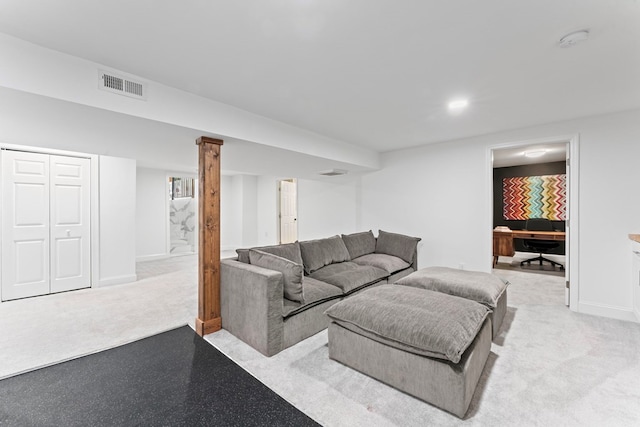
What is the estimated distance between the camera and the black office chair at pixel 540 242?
559 centimetres

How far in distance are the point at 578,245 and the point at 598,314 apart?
797mm

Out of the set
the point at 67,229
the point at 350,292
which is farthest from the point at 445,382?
the point at 67,229

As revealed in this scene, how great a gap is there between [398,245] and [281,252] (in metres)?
2.20

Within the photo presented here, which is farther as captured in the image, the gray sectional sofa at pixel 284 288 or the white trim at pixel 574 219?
the white trim at pixel 574 219

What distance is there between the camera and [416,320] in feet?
6.23

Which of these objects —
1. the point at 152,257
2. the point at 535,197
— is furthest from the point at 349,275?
the point at 535,197

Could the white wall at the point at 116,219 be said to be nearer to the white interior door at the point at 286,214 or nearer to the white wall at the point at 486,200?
the white interior door at the point at 286,214

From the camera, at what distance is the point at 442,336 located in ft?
5.66

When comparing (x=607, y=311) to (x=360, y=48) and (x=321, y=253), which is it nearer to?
(x=321, y=253)

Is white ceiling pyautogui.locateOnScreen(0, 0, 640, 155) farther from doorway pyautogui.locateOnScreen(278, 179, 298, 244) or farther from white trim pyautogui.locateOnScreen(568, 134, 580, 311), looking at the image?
doorway pyautogui.locateOnScreen(278, 179, 298, 244)

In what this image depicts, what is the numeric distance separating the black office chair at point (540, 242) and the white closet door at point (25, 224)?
8.32m

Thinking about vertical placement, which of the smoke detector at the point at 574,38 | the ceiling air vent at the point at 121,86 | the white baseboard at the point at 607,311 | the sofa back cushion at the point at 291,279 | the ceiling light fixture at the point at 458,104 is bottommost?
the white baseboard at the point at 607,311

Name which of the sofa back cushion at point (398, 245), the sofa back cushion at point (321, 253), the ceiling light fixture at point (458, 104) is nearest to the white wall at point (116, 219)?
the sofa back cushion at point (321, 253)

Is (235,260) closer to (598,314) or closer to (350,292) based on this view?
(350,292)
